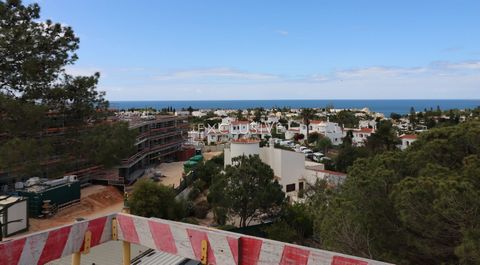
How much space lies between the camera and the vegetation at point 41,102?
9344mm

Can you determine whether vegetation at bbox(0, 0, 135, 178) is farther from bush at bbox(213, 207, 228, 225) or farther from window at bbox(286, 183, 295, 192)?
window at bbox(286, 183, 295, 192)

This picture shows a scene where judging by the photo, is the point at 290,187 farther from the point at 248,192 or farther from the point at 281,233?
the point at 281,233

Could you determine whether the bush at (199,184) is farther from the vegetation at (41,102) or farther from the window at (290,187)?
the vegetation at (41,102)

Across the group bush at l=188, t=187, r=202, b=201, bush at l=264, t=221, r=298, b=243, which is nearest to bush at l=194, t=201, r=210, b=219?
bush at l=188, t=187, r=202, b=201

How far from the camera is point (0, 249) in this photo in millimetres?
3051

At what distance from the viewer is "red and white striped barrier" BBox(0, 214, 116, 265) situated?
315cm

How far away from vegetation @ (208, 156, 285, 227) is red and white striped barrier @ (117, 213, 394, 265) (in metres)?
17.1

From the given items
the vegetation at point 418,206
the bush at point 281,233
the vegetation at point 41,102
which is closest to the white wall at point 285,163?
the bush at point 281,233

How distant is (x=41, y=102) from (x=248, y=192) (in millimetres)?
12770

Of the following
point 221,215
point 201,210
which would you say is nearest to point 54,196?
point 201,210

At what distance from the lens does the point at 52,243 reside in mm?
3457

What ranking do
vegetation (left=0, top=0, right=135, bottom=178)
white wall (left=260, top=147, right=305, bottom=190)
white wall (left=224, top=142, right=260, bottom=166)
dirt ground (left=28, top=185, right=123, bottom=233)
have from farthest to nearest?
1. white wall (left=260, top=147, right=305, bottom=190)
2. white wall (left=224, top=142, right=260, bottom=166)
3. dirt ground (left=28, top=185, right=123, bottom=233)
4. vegetation (left=0, top=0, right=135, bottom=178)

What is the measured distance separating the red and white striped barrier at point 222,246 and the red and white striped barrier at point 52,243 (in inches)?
9.1

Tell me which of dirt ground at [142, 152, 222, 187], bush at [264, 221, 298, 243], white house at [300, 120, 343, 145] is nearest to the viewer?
bush at [264, 221, 298, 243]
